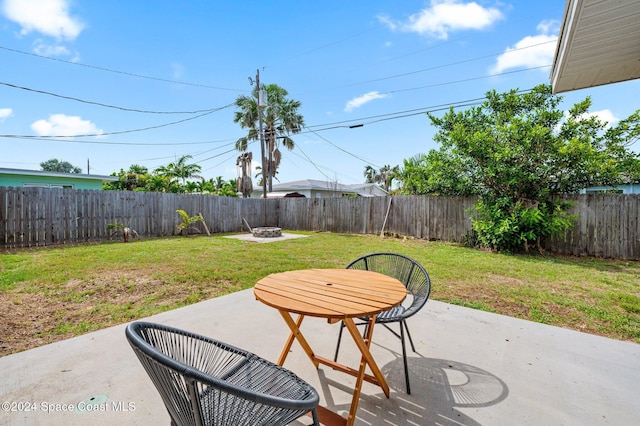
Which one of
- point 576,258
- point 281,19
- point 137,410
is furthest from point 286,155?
point 137,410

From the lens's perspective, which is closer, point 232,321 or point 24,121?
point 232,321

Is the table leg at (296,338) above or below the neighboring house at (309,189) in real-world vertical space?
below

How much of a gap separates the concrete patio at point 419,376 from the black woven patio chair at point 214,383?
517 mm

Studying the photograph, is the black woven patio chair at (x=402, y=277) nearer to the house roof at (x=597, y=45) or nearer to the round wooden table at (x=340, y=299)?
the round wooden table at (x=340, y=299)

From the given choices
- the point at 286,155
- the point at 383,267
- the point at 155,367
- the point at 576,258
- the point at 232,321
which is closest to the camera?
the point at 155,367

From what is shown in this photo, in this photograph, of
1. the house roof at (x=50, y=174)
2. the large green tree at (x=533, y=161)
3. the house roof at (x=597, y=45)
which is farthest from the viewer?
the house roof at (x=50, y=174)

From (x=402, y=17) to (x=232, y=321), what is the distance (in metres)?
9.76

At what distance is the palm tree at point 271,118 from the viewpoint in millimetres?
16650

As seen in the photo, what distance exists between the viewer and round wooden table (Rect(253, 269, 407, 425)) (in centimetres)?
143

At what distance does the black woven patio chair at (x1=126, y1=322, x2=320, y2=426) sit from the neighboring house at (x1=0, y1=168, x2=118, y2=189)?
15.2 meters

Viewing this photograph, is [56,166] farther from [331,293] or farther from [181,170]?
[331,293]

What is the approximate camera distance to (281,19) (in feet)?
32.2

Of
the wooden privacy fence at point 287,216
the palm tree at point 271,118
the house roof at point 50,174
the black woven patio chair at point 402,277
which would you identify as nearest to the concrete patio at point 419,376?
the black woven patio chair at point 402,277

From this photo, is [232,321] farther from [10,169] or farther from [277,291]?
[10,169]
